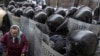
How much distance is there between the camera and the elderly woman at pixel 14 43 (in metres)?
7.09

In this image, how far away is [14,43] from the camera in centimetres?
720

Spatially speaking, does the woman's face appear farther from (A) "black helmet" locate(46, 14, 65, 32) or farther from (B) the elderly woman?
(A) "black helmet" locate(46, 14, 65, 32)

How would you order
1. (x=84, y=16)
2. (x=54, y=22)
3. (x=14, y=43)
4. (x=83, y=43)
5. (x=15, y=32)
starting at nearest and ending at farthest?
(x=83, y=43) < (x=84, y=16) < (x=54, y=22) < (x=15, y=32) < (x=14, y=43)

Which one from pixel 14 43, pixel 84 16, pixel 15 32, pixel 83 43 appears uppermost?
pixel 83 43

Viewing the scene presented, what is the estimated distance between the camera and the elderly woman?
23.3 ft

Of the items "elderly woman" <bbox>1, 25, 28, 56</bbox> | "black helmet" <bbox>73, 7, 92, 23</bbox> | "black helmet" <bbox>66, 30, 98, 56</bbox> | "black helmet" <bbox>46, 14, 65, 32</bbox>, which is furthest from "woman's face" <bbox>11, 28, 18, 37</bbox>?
"black helmet" <bbox>66, 30, 98, 56</bbox>

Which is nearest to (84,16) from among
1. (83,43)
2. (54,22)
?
(54,22)

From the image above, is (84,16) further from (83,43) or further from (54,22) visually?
(83,43)

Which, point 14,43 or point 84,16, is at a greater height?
point 84,16

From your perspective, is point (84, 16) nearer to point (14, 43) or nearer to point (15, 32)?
point (15, 32)

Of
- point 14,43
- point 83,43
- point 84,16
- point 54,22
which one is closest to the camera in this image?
point 83,43

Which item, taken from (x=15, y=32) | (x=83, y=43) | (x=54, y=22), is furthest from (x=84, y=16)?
(x=83, y=43)

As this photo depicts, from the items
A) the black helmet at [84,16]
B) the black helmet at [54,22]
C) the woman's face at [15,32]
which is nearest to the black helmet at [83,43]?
the black helmet at [84,16]

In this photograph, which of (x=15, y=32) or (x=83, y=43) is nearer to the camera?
(x=83, y=43)
